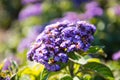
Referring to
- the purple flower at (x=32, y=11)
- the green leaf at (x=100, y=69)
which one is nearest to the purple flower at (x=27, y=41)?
the purple flower at (x=32, y=11)

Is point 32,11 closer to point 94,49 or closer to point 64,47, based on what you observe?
point 94,49

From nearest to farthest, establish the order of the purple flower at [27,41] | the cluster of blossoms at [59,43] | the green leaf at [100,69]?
the cluster of blossoms at [59,43] < the green leaf at [100,69] < the purple flower at [27,41]

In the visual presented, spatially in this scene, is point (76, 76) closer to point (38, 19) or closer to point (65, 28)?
point (65, 28)

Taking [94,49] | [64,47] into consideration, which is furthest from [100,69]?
[64,47]

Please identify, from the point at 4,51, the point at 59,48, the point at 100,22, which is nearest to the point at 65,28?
the point at 59,48

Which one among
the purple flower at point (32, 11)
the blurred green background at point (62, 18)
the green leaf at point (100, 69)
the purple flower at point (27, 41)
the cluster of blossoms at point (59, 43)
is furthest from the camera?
the purple flower at point (32, 11)

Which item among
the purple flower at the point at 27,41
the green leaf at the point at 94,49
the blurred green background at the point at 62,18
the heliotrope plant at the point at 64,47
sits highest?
the heliotrope plant at the point at 64,47

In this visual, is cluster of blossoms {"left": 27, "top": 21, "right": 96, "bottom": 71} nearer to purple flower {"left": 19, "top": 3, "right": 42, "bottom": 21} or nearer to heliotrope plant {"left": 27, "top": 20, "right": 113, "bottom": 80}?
heliotrope plant {"left": 27, "top": 20, "right": 113, "bottom": 80}

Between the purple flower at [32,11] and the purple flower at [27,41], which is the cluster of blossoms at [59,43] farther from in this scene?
the purple flower at [32,11]
